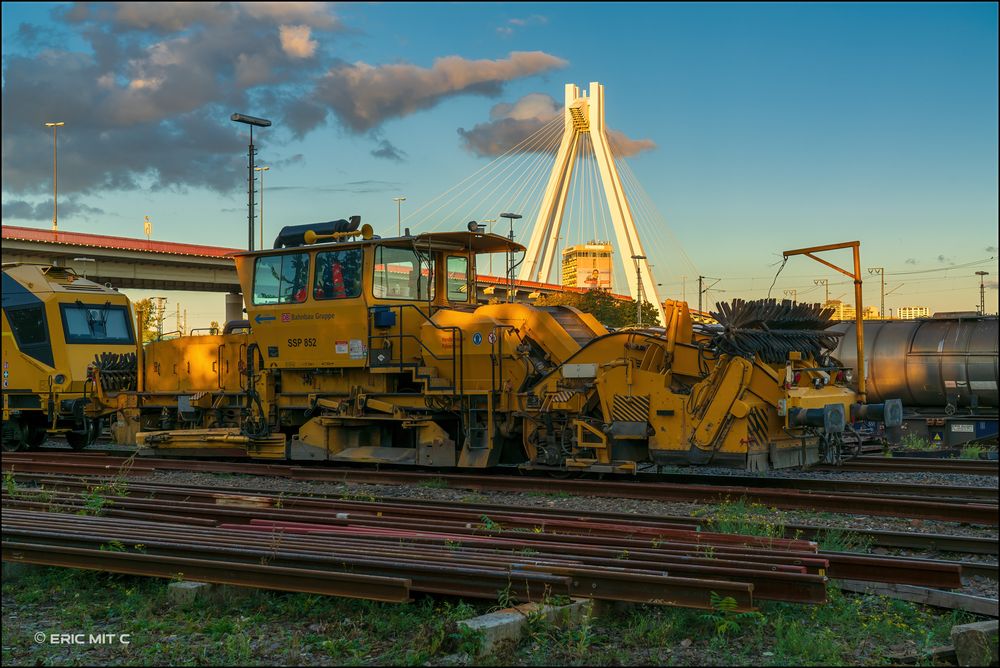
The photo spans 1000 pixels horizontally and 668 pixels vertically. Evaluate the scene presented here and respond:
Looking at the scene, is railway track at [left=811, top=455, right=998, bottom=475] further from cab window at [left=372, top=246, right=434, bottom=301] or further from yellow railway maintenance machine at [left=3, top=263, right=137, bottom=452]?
yellow railway maintenance machine at [left=3, top=263, right=137, bottom=452]

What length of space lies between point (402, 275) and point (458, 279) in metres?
1.05

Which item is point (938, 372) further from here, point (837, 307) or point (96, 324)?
point (96, 324)

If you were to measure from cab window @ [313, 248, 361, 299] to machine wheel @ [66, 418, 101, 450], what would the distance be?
7.22m

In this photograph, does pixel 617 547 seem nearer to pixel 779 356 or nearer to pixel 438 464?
pixel 779 356

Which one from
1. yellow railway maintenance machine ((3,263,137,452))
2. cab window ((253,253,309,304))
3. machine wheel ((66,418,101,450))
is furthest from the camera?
machine wheel ((66,418,101,450))

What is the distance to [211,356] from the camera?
15898mm

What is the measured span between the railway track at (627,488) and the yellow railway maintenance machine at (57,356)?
89.6 inches

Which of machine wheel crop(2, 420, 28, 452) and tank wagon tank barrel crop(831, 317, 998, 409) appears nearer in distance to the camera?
tank wagon tank barrel crop(831, 317, 998, 409)

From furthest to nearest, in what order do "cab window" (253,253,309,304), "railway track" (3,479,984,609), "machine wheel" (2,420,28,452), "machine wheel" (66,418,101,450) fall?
"machine wheel" (2,420,28,452) → "machine wheel" (66,418,101,450) → "cab window" (253,253,309,304) → "railway track" (3,479,984,609)

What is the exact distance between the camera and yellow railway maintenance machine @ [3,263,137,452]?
18.0 metres

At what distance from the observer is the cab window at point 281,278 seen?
14234 mm

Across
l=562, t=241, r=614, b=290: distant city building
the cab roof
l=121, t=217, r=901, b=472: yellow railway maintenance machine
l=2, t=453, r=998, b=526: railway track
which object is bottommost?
l=2, t=453, r=998, b=526: railway track

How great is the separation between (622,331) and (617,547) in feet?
16.1

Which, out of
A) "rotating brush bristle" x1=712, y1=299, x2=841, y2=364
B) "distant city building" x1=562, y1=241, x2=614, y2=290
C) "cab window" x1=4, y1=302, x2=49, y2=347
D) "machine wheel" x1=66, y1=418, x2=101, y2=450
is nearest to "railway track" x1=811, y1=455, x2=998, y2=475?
"rotating brush bristle" x1=712, y1=299, x2=841, y2=364
